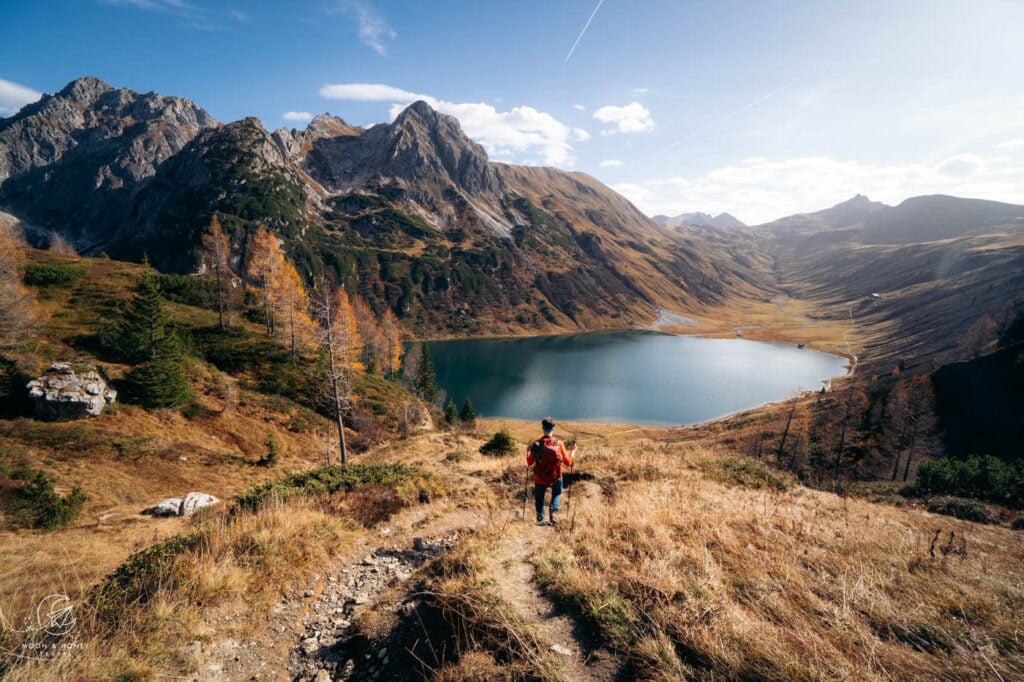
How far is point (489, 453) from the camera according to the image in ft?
71.8

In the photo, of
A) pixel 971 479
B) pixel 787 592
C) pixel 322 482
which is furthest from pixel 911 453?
pixel 322 482

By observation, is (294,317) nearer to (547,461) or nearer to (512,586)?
(547,461)

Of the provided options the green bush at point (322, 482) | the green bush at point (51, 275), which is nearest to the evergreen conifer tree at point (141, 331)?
the green bush at point (51, 275)

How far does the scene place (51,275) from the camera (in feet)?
119

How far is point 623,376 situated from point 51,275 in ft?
353

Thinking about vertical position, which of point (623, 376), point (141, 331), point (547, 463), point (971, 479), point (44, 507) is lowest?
point (623, 376)

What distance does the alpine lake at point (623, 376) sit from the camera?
83250 millimetres

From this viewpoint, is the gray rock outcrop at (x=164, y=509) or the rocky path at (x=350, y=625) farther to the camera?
the gray rock outcrop at (x=164, y=509)

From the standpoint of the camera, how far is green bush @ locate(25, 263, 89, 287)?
3553 cm

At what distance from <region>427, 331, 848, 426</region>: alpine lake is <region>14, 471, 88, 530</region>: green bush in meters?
64.6

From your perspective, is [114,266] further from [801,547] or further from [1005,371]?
[1005,371]

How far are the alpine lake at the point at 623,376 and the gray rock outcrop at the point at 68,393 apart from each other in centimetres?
5850

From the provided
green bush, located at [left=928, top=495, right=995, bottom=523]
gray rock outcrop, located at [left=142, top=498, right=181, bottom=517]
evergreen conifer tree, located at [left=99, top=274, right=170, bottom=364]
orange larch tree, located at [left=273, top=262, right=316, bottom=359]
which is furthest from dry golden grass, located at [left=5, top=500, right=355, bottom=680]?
orange larch tree, located at [left=273, top=262, right=316, bottom=359]

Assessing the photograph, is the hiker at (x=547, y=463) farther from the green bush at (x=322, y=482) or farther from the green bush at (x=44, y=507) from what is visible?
the green bush at (x=44, y=507)
